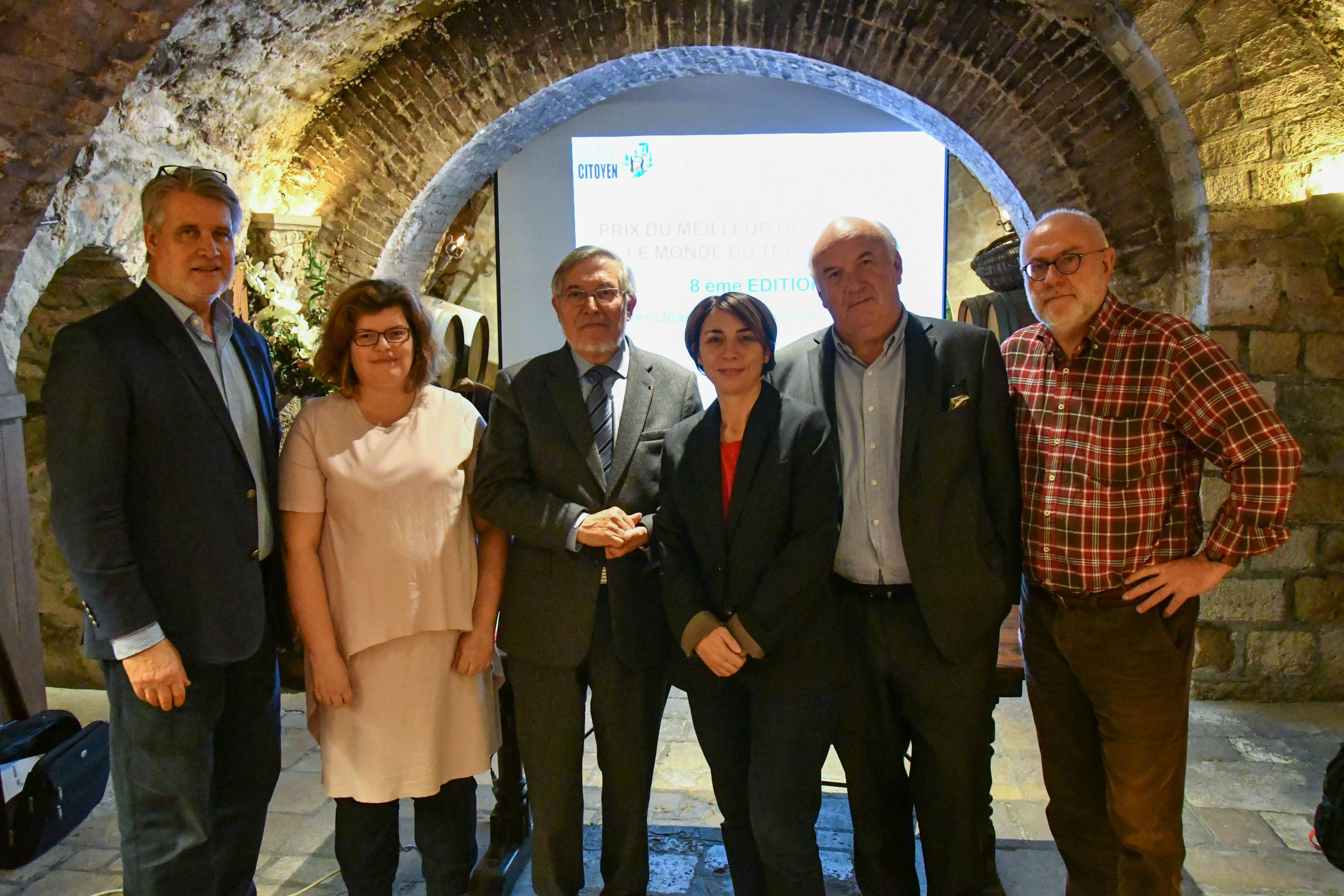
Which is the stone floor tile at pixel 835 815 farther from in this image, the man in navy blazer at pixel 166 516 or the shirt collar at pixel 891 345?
the man in navy blazer at pixel 166 516

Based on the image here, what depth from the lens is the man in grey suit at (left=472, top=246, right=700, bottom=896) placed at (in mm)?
2086

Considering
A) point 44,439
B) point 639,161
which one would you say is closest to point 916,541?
point 44,439

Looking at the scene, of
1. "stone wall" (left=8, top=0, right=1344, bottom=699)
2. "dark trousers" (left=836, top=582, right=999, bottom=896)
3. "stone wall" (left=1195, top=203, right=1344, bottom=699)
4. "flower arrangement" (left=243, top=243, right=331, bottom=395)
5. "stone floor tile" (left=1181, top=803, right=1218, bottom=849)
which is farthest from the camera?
"flower arrangement" (left=243, top=243, right=331, bottom=395)

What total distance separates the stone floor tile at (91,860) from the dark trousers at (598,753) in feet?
5.15

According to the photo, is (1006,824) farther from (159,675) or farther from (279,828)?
(159,675)

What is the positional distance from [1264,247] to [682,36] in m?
2.88

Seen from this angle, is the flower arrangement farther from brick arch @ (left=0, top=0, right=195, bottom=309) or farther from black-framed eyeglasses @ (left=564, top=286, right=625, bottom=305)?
black-framed eyeglasses @ (left=564, top=286, right=625, bottom=305)

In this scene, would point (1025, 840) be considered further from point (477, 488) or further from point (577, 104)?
point (577, 104)

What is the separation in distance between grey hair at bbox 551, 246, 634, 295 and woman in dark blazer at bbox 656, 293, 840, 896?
9.3 inches

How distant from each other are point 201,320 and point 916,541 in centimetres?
168

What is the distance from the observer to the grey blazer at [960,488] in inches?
78.2

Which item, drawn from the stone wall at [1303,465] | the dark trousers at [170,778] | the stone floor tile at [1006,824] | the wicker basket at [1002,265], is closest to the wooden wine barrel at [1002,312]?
the wicker basket at [1002,265]

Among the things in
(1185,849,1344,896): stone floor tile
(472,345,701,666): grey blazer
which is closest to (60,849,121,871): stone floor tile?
(472,345,701,666): grey blazer

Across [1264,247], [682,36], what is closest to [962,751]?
[1264,247]
